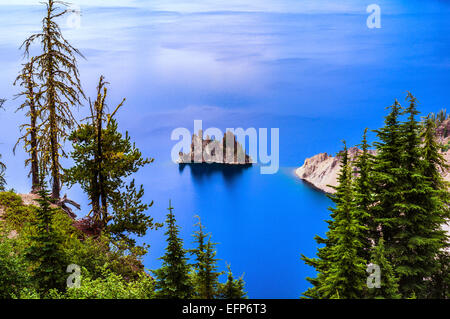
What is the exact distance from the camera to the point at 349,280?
17.0 meters

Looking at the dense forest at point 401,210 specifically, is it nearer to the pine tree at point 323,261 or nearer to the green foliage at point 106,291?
the pine tree at point 323,261

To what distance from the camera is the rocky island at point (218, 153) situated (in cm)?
6531

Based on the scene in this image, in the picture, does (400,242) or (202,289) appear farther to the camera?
(400,242)

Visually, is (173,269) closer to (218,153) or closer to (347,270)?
(347,270)

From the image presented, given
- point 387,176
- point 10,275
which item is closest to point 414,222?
point 387,176

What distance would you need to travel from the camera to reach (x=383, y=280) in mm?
16312

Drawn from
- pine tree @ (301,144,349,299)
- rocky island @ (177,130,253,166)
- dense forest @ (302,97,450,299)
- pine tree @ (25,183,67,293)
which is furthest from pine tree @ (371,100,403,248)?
rocky island @ (177,130,253,166)

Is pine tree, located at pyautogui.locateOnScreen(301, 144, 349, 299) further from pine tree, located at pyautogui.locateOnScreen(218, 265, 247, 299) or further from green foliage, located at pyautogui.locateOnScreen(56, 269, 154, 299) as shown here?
green foliage, located at pyautogui.locateOnScreen(56, 269, 154, 299)

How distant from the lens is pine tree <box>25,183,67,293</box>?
17.5m

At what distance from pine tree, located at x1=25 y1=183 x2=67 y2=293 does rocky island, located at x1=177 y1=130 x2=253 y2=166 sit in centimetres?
4706
